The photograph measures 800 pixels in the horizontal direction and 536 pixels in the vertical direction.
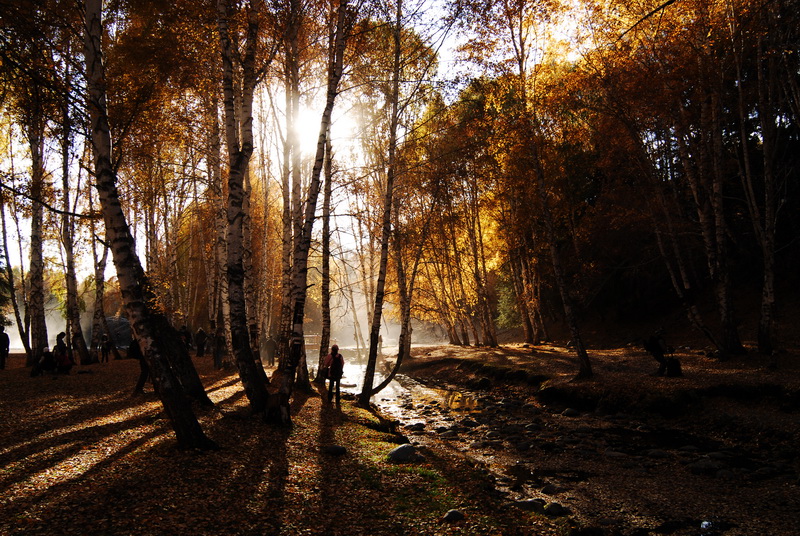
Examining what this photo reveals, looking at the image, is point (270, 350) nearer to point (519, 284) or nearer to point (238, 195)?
point (519, 284)

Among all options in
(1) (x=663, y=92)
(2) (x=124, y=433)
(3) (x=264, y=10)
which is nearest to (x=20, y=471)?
(2) (x=124, y=433)

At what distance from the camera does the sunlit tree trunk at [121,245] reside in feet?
22.6

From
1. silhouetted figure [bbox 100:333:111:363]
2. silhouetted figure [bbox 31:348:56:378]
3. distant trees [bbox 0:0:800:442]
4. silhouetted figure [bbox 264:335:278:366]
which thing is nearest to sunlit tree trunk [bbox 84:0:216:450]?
distant trees [bbox 0:0:800:442]

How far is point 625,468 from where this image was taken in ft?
27.0

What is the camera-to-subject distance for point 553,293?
3419 cm

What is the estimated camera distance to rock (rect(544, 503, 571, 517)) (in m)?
6.20

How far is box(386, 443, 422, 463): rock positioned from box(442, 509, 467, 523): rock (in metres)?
2.33

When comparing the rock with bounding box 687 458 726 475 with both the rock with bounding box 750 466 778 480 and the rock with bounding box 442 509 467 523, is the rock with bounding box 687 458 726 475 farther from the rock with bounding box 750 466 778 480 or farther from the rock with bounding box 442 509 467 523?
the rock with bounding box 442 509 467 523

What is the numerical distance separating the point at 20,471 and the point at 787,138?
2942 centimetres

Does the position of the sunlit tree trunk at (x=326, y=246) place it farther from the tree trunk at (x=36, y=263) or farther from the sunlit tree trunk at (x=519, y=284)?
the sunlit tree trunk at (x=519, y=284)

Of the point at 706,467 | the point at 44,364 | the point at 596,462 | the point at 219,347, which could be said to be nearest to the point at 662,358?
the point at 706,467

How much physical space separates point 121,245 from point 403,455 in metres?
6.22

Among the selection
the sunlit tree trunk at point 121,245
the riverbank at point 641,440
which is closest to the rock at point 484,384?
the riverbank at point 641,440

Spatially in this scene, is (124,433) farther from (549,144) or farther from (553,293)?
(553,293)
